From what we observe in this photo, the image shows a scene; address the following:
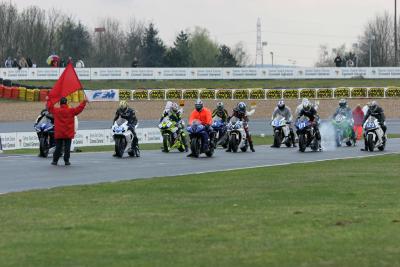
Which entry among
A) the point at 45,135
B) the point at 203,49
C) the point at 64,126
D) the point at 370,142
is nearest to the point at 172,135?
the point at 45,135

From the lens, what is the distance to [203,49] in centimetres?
12962

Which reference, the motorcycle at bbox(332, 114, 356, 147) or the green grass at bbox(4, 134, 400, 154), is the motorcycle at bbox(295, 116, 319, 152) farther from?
the green grass at bbox(4, 134, 400, 154)

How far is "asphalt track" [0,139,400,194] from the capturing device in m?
20.0

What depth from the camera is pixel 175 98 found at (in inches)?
2569

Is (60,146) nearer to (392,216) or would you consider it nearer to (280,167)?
(280,167)

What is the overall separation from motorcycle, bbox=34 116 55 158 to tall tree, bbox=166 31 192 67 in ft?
232

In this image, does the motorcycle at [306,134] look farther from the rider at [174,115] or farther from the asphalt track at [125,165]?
the rider at [174,115]

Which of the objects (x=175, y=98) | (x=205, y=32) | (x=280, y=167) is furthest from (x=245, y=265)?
(x=205, y=32)

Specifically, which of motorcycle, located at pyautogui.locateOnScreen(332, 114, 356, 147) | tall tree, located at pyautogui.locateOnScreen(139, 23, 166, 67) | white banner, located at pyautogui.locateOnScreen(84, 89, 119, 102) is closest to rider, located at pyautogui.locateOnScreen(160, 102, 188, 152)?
motorcycle, located at pyautogui.locateOnScreen(332, 114, 356, 147)

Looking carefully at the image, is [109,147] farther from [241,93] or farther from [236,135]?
[241,93]

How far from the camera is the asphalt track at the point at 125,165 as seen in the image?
20.0 m

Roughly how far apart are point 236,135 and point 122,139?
4481mm

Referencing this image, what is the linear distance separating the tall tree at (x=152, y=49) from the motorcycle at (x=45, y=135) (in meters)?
79.0

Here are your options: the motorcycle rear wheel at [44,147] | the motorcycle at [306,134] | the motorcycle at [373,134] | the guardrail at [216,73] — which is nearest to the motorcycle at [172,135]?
the motorcycle at [306,134]
